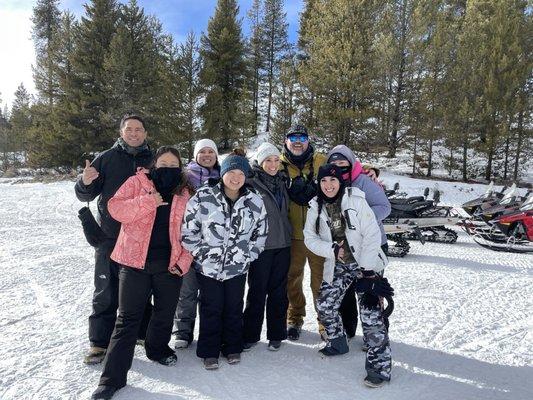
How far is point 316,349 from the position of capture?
357 cm

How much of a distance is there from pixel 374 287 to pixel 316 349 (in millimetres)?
977

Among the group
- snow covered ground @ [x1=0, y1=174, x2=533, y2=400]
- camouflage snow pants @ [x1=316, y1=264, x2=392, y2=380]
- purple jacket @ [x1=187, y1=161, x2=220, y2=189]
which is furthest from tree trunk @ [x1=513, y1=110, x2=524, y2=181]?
purple jacket @ [x1=187, y1=161, x2=220, y2=189]

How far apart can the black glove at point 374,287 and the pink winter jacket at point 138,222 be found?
1.34 meters

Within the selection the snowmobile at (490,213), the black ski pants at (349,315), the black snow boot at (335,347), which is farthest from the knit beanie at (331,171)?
the snowmobile at (490,213)

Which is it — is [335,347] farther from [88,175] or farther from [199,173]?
[88,175]

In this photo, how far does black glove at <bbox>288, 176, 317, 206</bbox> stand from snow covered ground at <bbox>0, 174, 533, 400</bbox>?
53.5 inches

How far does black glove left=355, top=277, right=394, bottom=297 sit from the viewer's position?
2992 mm

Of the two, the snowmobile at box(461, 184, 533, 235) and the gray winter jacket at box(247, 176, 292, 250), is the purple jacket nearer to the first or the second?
the gray winter jacket at box(247, 176, 292, 250)

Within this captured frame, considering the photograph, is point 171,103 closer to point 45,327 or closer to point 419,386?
point 45,327

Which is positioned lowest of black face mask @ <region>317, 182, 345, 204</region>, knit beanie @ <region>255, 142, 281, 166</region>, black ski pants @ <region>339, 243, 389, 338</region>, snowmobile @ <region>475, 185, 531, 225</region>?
black ski pants @ <region>339, 243, 389, 338</region>

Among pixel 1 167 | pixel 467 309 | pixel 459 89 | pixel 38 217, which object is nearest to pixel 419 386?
pixel 467 309

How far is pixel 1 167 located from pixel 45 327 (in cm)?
3575

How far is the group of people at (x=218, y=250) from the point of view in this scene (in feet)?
9.44

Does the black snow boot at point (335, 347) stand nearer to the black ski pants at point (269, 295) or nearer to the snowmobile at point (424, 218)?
the black ski pants at point (269, 295)
